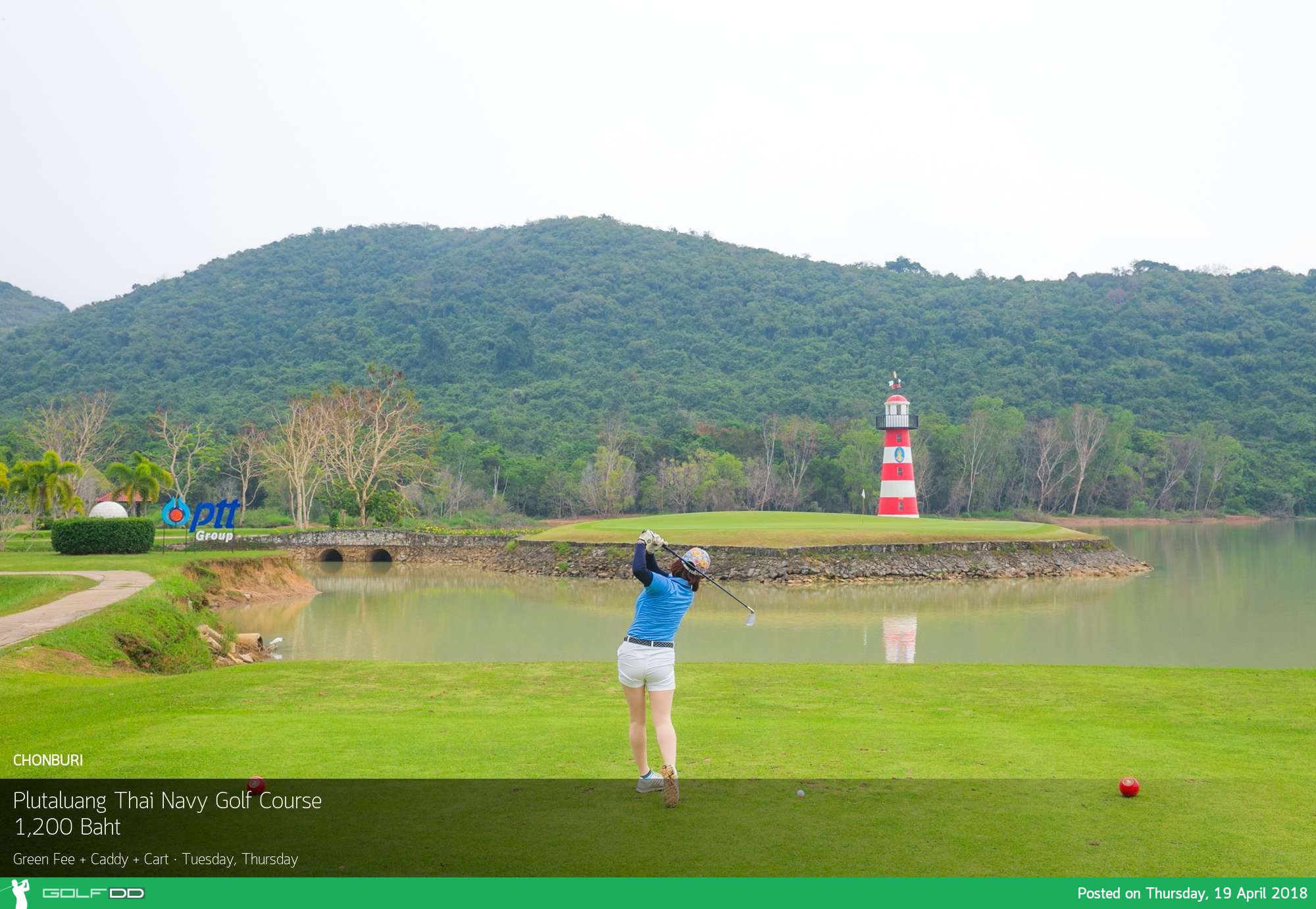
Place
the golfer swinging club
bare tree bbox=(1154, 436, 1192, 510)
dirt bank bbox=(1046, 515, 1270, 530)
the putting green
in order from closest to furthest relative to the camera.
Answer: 1. the golfer swinging club
2. the putting green
3. dirt bank bbox=(1046, 515, 1270, 530)
4. bare tree bbox=(1154, 436, 1192, 510)

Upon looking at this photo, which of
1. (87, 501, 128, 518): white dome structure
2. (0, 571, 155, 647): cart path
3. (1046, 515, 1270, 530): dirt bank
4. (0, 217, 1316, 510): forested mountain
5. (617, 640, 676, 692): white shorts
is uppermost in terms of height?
(0, 217, 1316, 510): forested mountain

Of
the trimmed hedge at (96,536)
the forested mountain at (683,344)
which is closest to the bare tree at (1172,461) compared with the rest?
the forested mountain at (683,344)

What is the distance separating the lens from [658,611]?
7.95 metres

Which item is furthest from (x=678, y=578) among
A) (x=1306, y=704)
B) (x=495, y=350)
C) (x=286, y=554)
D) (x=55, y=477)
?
(x=495, y=350)

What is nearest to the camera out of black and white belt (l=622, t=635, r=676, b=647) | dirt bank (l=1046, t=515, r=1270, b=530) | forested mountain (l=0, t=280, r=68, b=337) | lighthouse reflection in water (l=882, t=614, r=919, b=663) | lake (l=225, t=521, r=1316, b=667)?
black and white belt (l=622, t=635, r=676, b=647)

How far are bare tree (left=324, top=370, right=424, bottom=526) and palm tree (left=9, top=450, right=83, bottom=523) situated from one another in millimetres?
18709

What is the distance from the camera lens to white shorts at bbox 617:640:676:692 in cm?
791

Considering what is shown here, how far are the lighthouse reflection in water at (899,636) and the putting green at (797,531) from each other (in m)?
13.7

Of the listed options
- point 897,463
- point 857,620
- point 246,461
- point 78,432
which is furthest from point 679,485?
point 857,620

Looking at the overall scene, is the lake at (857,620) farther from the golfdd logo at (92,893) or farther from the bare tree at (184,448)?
the bare tree at (184,448)

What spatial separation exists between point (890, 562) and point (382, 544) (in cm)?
2831

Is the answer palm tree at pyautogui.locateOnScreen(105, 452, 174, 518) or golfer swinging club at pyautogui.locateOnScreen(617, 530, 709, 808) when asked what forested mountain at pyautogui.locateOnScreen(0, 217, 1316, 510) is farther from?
golfer swinging club at pyautogui.locateOnScreen(617, 530, 709, 808)

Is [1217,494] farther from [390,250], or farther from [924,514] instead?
[390,250]

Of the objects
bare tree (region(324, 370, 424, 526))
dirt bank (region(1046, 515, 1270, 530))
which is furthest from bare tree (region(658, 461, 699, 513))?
dirt bank (region(1046, 515, 1270, 530))
